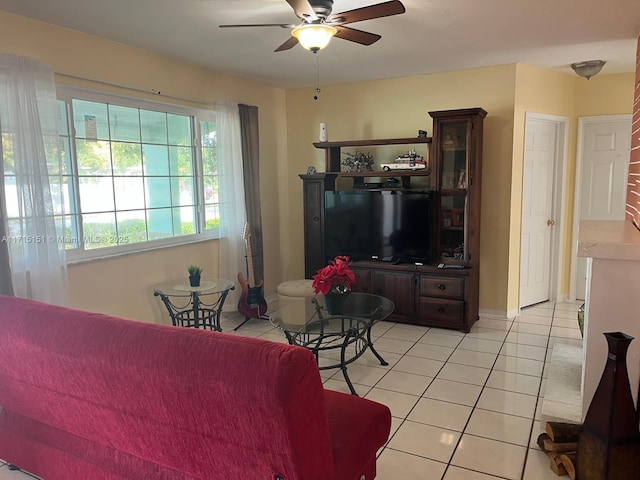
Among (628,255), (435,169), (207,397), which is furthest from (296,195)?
(207,397)

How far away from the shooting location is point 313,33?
2.63 meters

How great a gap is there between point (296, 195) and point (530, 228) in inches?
103

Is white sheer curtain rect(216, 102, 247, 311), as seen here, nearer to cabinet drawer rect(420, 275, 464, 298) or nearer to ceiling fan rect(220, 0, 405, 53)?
cabinet drawer rect(420, 275, 464, 298)

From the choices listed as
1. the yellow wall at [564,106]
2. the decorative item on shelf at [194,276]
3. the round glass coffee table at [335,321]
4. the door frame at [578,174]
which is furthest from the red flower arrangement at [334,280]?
the door frame at [578,174]

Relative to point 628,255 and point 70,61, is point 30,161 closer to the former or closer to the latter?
point 70,61

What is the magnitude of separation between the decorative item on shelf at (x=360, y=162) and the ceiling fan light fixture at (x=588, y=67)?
2084mm

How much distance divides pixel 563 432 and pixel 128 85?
3.77 meters

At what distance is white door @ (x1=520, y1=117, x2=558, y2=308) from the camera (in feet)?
15.9

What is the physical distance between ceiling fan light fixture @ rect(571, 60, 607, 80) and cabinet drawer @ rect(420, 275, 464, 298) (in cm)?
224

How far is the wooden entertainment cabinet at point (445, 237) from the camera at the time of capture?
14.4 feet

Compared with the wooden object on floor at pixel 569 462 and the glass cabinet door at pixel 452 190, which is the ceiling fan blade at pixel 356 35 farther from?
the wooden object on floor at pixel 569 462

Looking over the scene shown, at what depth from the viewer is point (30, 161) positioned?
302cm

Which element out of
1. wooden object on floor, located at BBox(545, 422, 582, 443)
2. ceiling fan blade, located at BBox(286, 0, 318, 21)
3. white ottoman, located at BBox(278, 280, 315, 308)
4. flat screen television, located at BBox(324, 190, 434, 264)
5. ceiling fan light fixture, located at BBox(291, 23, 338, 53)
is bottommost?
wooden object on floor, located at BBox(545, 422, 582, 443)

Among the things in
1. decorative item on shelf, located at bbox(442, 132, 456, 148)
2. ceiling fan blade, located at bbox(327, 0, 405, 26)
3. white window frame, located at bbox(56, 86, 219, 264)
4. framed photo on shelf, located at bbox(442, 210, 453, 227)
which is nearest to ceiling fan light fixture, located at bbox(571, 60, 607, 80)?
decorative item on shelf, located at bbox(442, 132, 456, 148)
